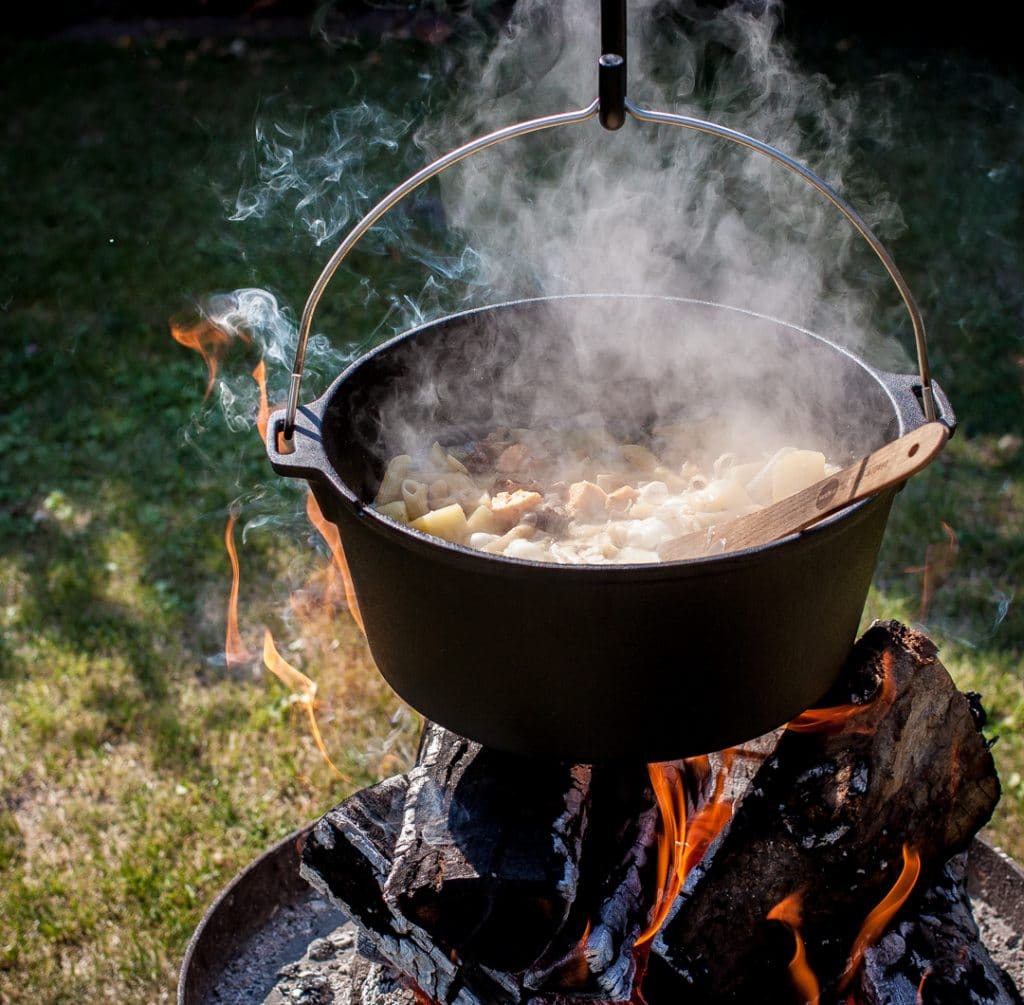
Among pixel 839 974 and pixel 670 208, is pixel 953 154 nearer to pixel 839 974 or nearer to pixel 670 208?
pixel 670 208

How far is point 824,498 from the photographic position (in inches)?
71.0

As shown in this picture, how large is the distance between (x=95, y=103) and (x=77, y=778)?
6.34 meters

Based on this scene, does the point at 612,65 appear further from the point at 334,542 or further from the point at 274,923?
the point at 274,923

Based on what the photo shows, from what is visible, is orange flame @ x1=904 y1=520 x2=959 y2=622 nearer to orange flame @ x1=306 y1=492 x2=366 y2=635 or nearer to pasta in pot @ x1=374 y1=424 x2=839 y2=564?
pasta in pot @ x1=374 y1=424 x2=839 y2=564

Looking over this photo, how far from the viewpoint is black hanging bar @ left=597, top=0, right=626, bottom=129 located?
1.78 m

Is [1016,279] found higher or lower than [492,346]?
lower

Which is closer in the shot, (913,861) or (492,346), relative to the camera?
(913,861)

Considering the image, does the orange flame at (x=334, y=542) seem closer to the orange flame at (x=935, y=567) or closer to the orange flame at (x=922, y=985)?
the orange flame at (x=922, y=985)

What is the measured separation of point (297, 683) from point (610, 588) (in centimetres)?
224

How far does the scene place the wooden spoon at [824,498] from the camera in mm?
1693

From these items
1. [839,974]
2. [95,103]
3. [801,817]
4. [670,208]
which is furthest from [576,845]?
[95,103]

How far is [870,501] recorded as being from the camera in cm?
181

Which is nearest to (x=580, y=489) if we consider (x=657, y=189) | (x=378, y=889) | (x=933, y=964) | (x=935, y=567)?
(x=378, y=889)

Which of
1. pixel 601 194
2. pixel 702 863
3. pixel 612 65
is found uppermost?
pixel 612 65
